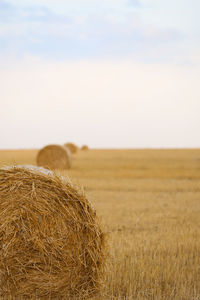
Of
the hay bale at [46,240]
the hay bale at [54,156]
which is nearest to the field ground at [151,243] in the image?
the hay bale at [46,240]

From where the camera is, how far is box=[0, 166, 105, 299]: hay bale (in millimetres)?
4488

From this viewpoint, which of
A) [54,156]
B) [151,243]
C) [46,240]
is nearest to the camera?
[46,240]

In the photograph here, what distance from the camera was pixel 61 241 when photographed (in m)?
4.56

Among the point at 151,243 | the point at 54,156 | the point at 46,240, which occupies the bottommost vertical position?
the point at 151,243

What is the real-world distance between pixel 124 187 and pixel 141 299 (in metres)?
9.84

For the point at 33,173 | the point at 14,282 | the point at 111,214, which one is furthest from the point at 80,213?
the point at 111,214

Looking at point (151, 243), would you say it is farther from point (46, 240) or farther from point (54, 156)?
point (54, 156)

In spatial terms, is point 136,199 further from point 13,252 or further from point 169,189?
point 13,252

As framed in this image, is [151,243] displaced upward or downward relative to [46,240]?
downward

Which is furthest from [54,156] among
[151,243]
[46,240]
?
[46,240]

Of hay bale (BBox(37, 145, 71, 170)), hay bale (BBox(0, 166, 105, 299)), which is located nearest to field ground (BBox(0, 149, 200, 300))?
hay bale (BBox(0, 166, 105, 299))

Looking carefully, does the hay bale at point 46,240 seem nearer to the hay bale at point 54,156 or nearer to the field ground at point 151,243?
the field ground at point 151,243

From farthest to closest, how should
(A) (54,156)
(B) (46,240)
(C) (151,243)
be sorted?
1. (A) (54,156)
2. (C) (151,243)
3. (B) (46,240)

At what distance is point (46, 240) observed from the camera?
4504 mm
